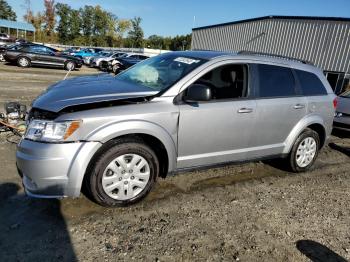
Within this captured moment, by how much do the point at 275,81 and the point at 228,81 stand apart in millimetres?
844

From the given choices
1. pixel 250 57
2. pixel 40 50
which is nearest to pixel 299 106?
pixel 250 57

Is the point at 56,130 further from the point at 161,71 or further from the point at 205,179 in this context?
the point at 205,179

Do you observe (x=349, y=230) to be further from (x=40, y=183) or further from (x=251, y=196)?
(x=40, y=183)

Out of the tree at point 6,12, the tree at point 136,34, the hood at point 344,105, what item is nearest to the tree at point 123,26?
the tree at point 136,34

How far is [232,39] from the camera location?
2922cm

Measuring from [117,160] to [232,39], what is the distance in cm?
2752

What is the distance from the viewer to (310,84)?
5270mm

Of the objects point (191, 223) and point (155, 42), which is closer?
point (191, 223)

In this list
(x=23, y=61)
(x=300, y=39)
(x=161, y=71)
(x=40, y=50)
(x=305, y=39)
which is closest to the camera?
(x=161, y=71)

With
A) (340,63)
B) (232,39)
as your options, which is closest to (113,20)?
(232,39)

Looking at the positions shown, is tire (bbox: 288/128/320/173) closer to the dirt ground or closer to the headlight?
the dirt ground

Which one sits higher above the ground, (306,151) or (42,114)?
(42,114)

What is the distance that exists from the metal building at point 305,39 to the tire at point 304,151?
14441mm

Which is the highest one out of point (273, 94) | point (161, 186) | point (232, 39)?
point (232, 39)
